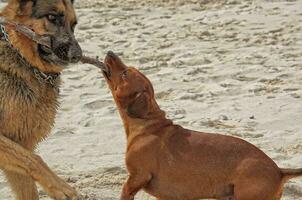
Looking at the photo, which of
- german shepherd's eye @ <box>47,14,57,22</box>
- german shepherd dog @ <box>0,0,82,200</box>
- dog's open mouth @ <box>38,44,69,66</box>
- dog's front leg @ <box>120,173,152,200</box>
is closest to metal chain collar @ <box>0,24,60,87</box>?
german shepherd dog @ <box>0,0,82,200</box>

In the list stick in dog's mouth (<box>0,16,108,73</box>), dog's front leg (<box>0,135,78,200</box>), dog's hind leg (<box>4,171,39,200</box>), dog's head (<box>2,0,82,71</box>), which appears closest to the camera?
dog's front leg (<box>0,135,78,200</box>)

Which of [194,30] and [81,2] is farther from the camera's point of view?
[81,2]

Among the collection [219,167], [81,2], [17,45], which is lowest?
[81,2]

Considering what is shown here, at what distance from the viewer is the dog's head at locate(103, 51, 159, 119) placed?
19.2 feet

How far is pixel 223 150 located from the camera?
5641mm

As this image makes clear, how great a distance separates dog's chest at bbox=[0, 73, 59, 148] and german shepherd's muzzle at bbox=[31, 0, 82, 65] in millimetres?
307

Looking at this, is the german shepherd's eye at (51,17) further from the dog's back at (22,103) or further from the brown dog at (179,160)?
the brown dog at (179,160)

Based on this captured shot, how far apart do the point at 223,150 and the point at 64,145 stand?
2.16 metres

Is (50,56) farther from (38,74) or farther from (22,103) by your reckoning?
(22,103)

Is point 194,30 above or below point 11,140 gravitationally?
below

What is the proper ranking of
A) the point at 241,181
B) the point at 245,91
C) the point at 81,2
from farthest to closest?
the point at 81,2 < the point at 245,91 < the point at 241,181

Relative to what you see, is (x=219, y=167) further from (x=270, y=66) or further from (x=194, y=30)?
(x=194, y=30)

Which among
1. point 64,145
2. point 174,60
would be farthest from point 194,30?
point 64,145

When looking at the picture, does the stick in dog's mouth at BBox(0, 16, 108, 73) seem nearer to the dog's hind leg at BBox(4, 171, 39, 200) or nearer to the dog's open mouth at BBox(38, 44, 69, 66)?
the dog's open mouth at BBox(38, 44, 69, 66)
